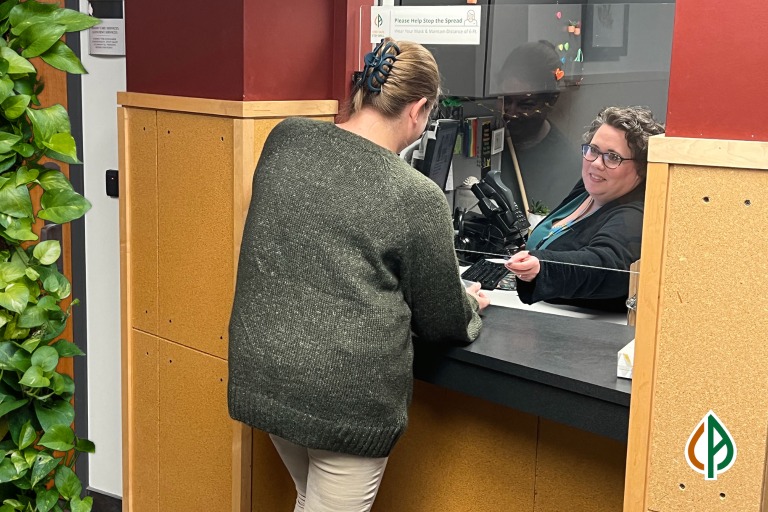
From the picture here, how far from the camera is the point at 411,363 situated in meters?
1.92

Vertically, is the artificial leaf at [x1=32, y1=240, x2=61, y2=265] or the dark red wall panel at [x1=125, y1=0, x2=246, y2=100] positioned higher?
the dark red wall panel at [x1=125, y1=0, x2=246, y2=100]

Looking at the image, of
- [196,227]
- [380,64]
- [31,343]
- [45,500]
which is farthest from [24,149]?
[196,227]

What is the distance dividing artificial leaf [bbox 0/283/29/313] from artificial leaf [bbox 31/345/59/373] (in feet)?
0.22

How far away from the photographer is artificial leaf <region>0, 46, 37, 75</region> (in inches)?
45.4

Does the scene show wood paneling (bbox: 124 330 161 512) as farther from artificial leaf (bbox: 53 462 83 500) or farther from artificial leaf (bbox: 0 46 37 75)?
artificial leaf (bbox: 0 46 37 75)

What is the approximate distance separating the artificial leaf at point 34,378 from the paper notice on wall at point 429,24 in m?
1.52

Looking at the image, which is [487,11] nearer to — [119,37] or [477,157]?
[477,157]

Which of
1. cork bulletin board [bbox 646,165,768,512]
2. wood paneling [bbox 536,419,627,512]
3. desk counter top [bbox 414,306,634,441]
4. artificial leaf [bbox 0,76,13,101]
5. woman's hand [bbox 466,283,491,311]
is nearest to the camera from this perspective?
artificial leaf [bbox 0,76,13,101]

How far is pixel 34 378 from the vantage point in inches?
47.1

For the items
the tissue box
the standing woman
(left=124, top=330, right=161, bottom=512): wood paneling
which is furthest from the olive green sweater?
(left=124, top=330, right=161, bottom=512): wood paneling

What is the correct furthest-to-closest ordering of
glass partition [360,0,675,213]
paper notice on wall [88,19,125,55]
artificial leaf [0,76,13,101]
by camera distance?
paper notice on wall [88,19,125,55], glass partition [360,0,675,213], artificial leaf [0,76,13,101]

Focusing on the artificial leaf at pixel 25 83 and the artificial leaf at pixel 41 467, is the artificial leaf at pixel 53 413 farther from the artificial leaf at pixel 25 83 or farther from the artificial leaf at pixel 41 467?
the artificial leaf at pixel 25 83

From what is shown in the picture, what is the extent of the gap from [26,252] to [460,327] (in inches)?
37.7

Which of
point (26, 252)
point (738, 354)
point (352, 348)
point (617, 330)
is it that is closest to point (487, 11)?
point (617, 330)
